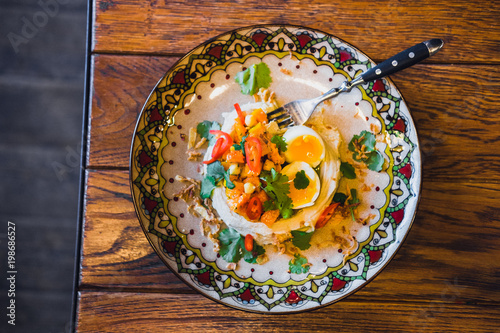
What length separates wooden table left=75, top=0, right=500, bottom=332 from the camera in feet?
7.55

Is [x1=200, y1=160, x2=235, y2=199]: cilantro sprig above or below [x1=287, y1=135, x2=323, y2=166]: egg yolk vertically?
below

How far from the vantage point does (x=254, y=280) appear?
2.21 meters

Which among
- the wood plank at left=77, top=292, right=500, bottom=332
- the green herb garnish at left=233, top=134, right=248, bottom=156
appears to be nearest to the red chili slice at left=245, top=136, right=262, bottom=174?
the green herb garnish at left=233, top=134, right=248, bottom=156

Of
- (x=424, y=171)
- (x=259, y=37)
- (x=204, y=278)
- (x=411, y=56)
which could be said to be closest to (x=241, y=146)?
(x=259, y=37)

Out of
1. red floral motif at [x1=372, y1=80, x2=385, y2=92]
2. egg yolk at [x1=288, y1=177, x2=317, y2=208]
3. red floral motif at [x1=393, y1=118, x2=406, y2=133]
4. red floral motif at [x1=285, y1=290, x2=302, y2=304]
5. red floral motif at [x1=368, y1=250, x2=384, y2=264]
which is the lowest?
red floral motif at [x1=285, y1=290, x2=302, y2=304]

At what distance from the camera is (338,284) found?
7.16ft

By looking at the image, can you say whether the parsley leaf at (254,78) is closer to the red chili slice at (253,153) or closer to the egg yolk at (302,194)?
the red chili slice at (253,153)

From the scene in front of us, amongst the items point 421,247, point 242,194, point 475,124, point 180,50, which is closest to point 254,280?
point 242,194

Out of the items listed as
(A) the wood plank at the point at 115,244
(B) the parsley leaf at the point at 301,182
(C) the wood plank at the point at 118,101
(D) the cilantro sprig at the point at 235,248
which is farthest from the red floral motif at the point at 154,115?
(B) the parsley leaf at the point at 301,182

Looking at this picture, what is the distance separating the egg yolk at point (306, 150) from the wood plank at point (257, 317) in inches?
34.4

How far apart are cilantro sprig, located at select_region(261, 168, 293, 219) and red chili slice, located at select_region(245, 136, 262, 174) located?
0.23ft

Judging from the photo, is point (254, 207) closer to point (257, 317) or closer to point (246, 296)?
point (246, 296)

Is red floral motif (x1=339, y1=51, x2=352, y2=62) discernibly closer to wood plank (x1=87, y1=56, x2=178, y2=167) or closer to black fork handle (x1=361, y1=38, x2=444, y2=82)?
black fork handle (x1=361, y1=38, x2=444, y2=82)

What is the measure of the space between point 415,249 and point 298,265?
0.70 metres
